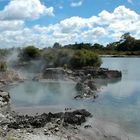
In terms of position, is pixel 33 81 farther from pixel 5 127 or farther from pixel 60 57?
pixel 5 127

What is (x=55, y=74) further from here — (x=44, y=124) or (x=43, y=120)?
(x=44, y=124)

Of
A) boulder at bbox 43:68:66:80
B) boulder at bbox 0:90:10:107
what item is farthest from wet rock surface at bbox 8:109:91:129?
boulder at bbox 43:68:66:80

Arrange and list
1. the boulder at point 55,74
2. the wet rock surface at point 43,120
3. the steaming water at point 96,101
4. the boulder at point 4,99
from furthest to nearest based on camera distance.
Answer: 1. the boulder at point 55,74
2. the boulder at point 4,99
3. the steaming water at point 96,101
4. the wet rock surface at point 43,120

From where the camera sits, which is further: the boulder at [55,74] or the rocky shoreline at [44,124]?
the boulder at [55,74]

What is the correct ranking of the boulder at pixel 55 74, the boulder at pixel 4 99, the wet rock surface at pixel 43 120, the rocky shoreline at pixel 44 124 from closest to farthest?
the rocky shoreline at pixel 44 124
the wet rock surface at pixel 43 120
the boulder at pixel 4 99
the boulder at pixel 55 74

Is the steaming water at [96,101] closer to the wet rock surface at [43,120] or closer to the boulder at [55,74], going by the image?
the wet rock surface at [43,120]

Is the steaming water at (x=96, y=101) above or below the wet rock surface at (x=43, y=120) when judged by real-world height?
below

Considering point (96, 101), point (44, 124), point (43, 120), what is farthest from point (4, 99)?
point (44, 124)

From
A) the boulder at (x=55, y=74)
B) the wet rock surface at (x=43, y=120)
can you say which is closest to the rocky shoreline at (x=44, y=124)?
the wet rock surface at (x=43, y=120)

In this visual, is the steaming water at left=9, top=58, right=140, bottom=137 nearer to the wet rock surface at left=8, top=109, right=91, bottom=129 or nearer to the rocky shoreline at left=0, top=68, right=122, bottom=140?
the rocky shoreline at left=0, top=68, right=122, bottom=140

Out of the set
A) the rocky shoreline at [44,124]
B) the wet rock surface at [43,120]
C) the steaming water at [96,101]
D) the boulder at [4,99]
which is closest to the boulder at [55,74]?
the steaming water at [96,101]

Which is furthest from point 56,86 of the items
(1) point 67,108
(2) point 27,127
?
(2) point 27,127

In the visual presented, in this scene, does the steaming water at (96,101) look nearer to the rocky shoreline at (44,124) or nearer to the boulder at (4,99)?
the boulder at (4,99)

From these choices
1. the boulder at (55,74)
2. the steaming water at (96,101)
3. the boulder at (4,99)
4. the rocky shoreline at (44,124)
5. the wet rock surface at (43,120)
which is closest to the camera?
the rocky shoreline at (44,124)
